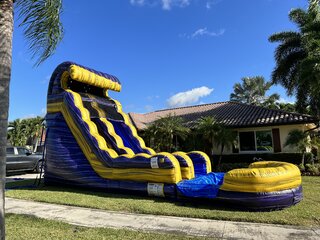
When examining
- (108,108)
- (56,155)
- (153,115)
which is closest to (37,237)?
(56,155)

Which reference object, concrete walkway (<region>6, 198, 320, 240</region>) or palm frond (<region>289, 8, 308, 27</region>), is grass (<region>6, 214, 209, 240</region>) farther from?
palm frond (<region>289, 8, 308, 27</region>)

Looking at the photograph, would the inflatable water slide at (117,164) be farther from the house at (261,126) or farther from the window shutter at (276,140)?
the window shutter at (276,140)

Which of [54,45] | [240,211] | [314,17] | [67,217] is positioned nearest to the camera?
[54,45]

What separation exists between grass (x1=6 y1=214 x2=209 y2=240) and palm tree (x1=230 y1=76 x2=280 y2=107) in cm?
3424

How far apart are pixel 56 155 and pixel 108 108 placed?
2890 mm

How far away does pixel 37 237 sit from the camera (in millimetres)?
4410

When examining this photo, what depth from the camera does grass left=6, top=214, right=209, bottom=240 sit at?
4.47 m

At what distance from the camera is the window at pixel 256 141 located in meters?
16.4

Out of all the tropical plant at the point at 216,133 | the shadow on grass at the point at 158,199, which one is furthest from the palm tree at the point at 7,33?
the tropical plant at the point at 216,133

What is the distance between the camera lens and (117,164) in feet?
27.7

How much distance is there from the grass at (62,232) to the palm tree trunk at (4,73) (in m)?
1.77

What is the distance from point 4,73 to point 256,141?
15.6 m

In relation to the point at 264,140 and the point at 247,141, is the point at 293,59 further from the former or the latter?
the point at 247,141

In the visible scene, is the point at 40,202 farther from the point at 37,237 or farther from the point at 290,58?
the point at 290,58
